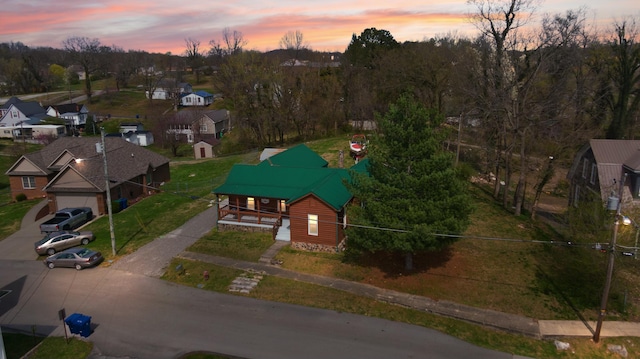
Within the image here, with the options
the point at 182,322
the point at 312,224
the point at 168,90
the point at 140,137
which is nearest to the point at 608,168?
the point at 312,224

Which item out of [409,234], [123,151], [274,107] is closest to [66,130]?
[274,107]

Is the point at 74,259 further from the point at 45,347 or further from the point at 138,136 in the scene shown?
the point at 138,136

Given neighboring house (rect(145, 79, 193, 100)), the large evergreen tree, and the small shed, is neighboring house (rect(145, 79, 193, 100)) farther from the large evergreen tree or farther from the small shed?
the large evergreen tree

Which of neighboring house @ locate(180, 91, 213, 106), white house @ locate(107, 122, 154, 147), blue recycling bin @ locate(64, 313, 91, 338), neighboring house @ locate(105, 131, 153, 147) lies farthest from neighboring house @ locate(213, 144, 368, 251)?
neighboring house @ locate(180, 91, 213, 106)

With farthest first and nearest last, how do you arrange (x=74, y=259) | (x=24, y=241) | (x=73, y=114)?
1. (x=73, y=114)
2. (x=24, y=241)
3. (x=74, y=259)

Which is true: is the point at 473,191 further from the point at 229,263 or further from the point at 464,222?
the point at 229,263

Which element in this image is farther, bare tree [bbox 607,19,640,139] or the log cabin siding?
bare tree [bbox 607,19,640,139]

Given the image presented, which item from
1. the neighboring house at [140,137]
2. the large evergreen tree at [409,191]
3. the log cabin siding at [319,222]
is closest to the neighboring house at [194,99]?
the neighboring house at [140,137]
